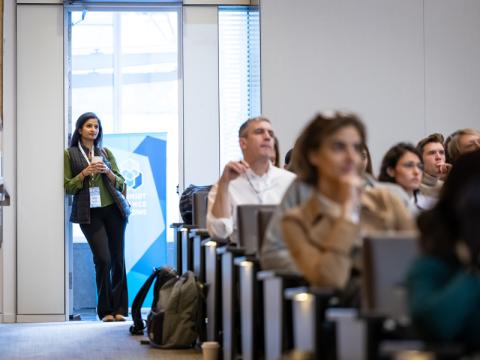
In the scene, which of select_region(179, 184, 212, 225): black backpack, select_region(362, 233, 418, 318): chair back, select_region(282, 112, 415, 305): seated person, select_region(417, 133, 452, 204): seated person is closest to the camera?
select_region(362, 233, 418, 318): chair back

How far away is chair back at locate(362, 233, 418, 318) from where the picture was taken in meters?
2.85

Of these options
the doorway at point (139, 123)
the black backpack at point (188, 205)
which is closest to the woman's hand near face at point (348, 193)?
the black backpack at point (188, 205)

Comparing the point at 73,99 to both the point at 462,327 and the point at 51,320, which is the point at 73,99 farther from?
the point at 462,327

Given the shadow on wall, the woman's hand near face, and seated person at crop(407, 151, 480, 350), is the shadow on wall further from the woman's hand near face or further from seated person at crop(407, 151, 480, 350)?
seated person at crop(407, 151, 480, 350)

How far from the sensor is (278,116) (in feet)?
29.2

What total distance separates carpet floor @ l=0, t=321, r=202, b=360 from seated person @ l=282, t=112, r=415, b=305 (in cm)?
263

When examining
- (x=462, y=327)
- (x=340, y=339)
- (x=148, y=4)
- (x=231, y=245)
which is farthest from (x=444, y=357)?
(x=148, y=4)

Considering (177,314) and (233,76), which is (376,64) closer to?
(233,76)

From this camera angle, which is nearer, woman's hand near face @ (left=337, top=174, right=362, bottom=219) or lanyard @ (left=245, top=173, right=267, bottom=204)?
woman's hand near face @ (left=337, top=174, right=362, bottom=219)

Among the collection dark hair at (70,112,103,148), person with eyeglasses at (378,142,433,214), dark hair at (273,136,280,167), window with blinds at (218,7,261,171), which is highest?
window with blinds at (218,7,261,171)

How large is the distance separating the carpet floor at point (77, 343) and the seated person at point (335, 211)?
2.63 m

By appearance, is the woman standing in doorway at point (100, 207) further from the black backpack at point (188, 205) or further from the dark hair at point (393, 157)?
the dark hair at point (393, 157)

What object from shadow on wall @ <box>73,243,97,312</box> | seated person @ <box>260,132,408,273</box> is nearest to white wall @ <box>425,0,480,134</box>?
shadow on wall @ <box>73,243,97,312</box>

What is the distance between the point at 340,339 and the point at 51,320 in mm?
6519
